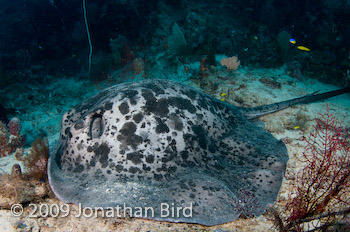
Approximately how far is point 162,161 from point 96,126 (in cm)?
121

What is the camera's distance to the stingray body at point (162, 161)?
2.43 meters

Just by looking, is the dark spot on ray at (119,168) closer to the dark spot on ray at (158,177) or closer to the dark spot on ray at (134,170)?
the dark spot on ray at (134,170)

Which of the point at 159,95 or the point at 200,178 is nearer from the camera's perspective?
the point at 200,178

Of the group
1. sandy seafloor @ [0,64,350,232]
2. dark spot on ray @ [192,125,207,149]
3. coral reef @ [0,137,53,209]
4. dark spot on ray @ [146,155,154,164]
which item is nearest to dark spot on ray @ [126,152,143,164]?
dark spot on ray @ [146,155,154,164]

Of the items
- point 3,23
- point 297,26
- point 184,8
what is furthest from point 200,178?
point 3,23

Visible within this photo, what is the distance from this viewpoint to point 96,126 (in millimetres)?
3100

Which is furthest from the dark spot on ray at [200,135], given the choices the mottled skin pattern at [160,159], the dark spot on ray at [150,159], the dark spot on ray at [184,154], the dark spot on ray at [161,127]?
the dark spot on ray at [150,159]

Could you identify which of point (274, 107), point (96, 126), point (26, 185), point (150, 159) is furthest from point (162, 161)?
point (274, 107)

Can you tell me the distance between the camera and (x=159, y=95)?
339 centimetres

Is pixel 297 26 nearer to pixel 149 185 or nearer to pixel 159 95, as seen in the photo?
pixel 159 95

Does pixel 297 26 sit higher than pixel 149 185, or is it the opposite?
pixel 297 26

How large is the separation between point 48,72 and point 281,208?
12877mm

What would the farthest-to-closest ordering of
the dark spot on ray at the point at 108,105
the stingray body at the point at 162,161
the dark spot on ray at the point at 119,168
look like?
the dark spot on ray at the point at 108,105 < the dark spot on ray at the point at 119,168 < the stingray body at the point at 162,161

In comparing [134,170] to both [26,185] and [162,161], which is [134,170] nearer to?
[162,161]
